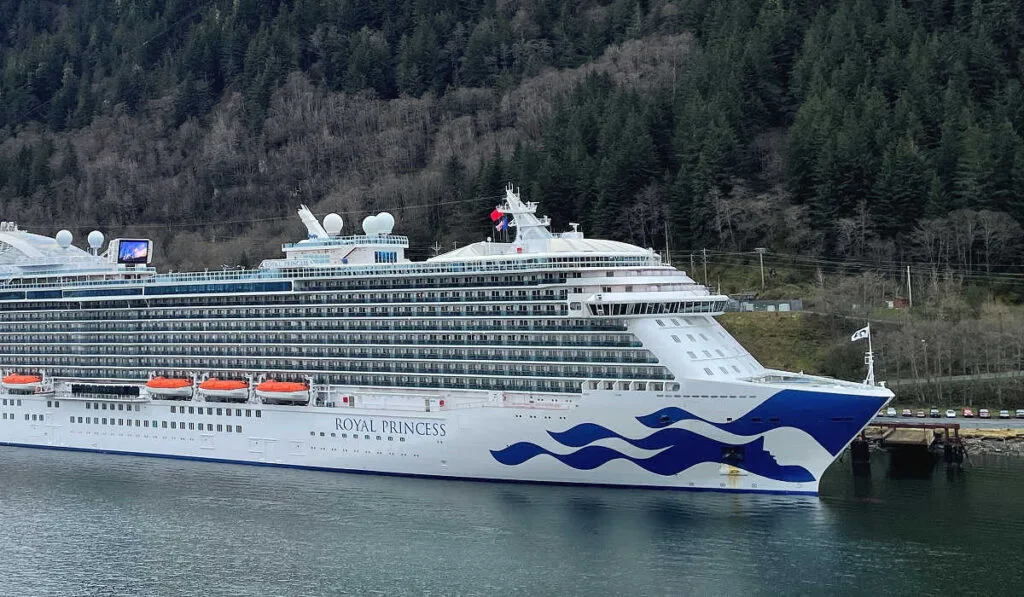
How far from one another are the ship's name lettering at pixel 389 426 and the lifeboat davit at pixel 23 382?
54.0ft

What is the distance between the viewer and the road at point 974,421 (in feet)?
151

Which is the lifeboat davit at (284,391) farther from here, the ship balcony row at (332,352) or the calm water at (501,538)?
the calm water at (501,538)

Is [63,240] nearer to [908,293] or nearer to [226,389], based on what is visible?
[226,389]

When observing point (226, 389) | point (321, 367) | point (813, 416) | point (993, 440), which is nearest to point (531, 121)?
point (321, 367)

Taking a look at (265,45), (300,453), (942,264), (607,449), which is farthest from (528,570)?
(265,45)

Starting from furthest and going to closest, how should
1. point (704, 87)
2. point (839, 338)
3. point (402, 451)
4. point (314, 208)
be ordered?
1. point (314, 208)
2. point (704, 87)
3. point (839, 338)
4. point (402, 451)

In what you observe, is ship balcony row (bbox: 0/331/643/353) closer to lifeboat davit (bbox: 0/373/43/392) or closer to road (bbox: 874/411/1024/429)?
lifeboat davit (bbox: 0/373/43/392)

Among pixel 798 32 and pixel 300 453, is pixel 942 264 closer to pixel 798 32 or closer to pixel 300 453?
pixel 798 32

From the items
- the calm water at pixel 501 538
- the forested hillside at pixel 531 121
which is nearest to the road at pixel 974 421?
the calm water at pixel 501 538

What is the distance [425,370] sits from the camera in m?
41.1

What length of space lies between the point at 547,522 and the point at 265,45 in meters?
83.9

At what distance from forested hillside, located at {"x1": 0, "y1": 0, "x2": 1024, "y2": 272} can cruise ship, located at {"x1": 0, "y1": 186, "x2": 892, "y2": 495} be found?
25.4 m

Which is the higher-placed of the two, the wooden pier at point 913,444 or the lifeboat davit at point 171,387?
the lifeboat davit at point 171,387

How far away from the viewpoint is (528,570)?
30.2 m
